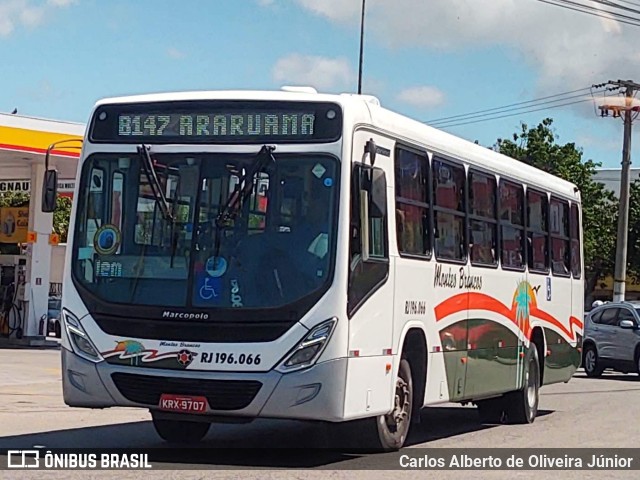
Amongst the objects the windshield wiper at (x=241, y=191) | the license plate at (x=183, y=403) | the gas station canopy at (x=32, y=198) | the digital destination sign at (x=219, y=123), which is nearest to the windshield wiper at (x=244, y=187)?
the windshield wiper at (x=241, y=191)

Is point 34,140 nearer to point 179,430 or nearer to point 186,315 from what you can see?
point 179,430

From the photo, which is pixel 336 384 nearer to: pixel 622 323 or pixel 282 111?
pixel 282 111

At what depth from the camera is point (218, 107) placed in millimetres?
10617

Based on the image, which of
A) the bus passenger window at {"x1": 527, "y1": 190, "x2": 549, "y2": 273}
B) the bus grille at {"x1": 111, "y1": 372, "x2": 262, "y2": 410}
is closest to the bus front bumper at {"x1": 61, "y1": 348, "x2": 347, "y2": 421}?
the bus grille at {"x1": 111, "y1": 372, "x2": 262, "y2": 410}

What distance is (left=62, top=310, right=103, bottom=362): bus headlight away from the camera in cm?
1037

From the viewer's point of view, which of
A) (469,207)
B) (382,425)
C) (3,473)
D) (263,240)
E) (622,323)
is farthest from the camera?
(622,323)

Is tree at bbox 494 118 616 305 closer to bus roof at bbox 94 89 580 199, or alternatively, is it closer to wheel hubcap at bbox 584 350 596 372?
wheel hubcap at bbox 584 350 596 372

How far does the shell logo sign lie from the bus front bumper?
21249 mm

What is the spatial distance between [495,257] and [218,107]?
486 cm

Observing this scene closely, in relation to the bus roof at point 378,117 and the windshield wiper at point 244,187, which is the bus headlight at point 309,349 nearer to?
the windshield wiper at point 244,187

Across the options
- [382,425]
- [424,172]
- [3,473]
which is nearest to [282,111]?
[424,172]

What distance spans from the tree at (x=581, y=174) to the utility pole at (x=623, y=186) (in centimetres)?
1162

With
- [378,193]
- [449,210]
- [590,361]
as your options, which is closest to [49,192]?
[378,193]

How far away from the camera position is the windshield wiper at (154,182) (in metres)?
10.4
